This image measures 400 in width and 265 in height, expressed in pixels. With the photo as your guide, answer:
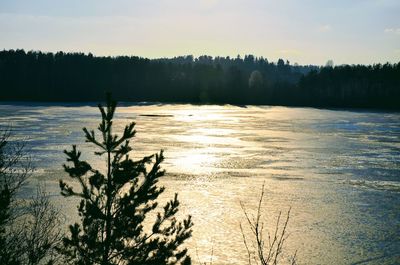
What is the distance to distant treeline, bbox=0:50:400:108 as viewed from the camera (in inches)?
3782

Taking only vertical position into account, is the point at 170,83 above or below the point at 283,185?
above

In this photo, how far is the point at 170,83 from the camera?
112 meters

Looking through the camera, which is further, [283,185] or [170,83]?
[170,83]

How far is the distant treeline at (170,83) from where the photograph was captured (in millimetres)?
96062

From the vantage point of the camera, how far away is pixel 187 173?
21.5 m

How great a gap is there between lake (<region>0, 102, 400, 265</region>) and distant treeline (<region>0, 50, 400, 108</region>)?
60807 mm

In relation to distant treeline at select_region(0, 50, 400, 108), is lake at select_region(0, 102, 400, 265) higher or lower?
lower

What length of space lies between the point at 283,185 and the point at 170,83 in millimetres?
94356

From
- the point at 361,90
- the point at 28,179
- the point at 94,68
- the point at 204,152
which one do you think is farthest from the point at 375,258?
the point at 94,68

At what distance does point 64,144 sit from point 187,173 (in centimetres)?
1149

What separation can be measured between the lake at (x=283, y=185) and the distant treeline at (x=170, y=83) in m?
60.8

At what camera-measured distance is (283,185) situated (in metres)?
19.0

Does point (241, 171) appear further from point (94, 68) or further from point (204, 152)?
point (94, 68)

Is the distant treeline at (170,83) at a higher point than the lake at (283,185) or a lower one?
higher
